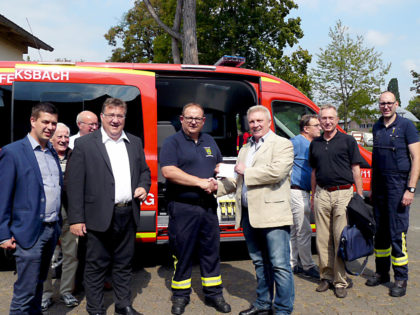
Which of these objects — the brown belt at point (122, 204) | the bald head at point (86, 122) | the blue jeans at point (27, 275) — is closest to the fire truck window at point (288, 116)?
the bald head at point (86, 122)

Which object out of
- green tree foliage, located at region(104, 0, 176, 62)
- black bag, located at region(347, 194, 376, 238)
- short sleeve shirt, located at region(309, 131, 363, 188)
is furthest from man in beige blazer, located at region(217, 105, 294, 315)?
green tree foliage, located at region(104, 0, 176, 62)

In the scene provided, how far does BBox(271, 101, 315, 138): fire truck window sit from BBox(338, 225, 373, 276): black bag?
1.73 m

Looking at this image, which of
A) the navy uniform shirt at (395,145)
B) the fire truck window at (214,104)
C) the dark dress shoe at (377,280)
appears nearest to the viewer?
the navy uniform shirt at (395,145)

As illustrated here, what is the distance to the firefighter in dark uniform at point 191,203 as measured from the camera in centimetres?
350

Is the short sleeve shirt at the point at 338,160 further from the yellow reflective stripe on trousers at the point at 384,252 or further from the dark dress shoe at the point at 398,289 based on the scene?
the dark dress shoe at the point at 398,289

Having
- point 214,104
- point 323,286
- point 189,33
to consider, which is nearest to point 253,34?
point 189,33

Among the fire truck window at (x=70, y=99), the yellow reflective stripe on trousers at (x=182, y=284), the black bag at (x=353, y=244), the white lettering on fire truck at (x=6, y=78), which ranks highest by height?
the white lettering on fire truck at (x=6, y=78)

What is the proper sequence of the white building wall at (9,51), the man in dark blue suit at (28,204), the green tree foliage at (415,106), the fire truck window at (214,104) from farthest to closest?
1. the green tree foliage at (415,106)
2. the white building wall at (9,51)
3. the fire truck window at (214,104)
4. the man in dark blue suit at (28,204)

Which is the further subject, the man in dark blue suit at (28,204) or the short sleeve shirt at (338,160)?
the short sleeve shirt at (338,160)

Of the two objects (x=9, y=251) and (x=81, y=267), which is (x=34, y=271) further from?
(x=81, y=267)

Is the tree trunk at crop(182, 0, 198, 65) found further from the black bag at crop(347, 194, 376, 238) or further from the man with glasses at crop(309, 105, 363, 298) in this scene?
the black bag at crop(347, 194, 376, 238)

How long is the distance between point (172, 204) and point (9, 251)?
142 centimetres

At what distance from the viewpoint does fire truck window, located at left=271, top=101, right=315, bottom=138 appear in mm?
5090

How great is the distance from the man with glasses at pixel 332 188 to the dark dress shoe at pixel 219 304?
1098mm
